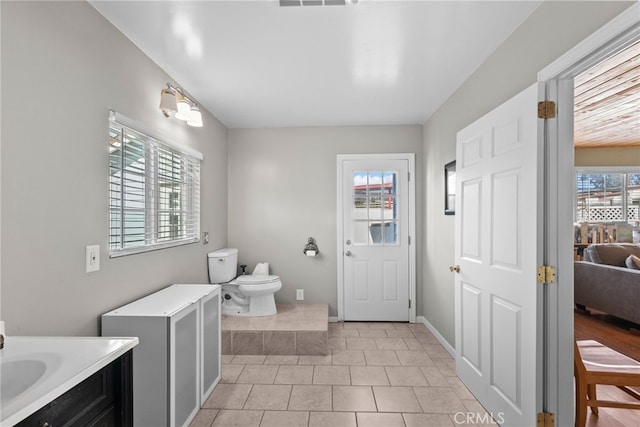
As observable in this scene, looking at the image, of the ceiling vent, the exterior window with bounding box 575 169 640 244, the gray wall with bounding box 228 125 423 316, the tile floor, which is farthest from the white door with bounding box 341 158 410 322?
the exterior window with bounding box 575 169 640 244

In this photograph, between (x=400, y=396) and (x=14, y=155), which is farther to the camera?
(x=400, y=396)

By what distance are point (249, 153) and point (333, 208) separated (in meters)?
1.26

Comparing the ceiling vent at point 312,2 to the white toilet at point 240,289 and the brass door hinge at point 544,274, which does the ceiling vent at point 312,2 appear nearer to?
the brass door hinge at point 544,274

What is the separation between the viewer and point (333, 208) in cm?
385

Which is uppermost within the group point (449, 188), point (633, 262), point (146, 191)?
point (449, 188)

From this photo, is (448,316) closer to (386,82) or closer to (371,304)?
(371,304)

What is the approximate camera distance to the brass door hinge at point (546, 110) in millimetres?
1604

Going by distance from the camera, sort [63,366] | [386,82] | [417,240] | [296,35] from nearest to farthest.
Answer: [63,366]
[296,35]
[386,82]
[417,240]

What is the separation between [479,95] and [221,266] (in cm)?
286

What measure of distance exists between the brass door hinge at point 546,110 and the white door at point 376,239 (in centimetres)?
221

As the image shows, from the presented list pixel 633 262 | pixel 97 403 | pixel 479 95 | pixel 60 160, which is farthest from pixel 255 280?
pixel 633 262

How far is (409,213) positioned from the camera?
3803 mm

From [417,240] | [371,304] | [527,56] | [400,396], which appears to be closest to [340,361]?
[400,396]

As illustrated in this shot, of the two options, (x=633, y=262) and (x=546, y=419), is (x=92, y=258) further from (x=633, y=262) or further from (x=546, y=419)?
(x=633, y=262)
